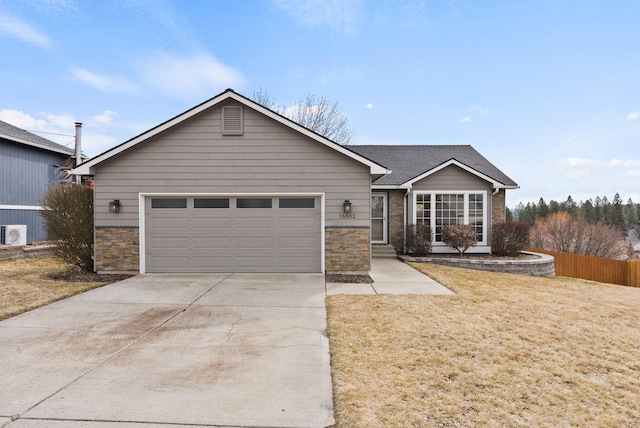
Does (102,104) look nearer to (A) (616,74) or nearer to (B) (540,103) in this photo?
(B) (540,103)

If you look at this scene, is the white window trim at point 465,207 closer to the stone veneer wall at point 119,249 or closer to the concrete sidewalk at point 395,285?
the concrete sidewalk at point 395,285

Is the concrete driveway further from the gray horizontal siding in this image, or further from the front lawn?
the gray horizontal siding

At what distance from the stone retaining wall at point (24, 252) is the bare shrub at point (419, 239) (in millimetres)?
12967

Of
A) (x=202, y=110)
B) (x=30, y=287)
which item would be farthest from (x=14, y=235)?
(x=202, y=110)

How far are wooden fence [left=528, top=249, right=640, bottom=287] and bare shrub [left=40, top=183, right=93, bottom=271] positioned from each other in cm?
1911

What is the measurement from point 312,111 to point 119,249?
62.5ft

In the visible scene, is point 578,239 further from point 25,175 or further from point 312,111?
point 25,175

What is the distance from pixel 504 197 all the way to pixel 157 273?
14228mm

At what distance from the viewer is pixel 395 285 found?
811 cm

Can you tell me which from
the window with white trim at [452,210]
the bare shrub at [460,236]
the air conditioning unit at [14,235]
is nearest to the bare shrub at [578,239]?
the window with white trim at [452,210]

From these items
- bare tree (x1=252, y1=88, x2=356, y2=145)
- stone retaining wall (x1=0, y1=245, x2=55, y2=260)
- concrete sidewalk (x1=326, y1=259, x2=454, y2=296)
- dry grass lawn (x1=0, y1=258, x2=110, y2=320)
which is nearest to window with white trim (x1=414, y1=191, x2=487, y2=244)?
concrete sidewalk (x1=326, y1=259, x2=454, y2=296)

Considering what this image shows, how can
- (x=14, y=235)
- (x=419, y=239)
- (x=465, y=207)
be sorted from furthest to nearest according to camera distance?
1. (x=465, y=207)
2. (x=419, y=239)
3. (x=14, y=235)

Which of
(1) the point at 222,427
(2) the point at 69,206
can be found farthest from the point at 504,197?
(2) the point at 69,206

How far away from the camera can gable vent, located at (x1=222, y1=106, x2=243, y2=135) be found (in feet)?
30.5
